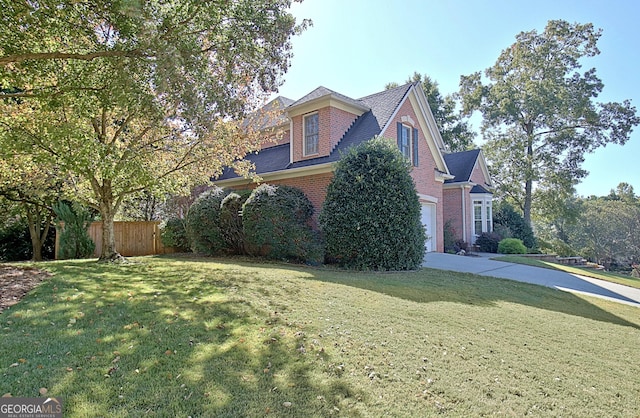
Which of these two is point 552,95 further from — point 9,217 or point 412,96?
point 9,217

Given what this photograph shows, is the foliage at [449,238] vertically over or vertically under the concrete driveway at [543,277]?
over

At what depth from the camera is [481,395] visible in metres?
3.25

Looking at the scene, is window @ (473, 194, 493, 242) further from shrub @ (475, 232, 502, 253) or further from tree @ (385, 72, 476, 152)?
tree @ (385, 72, 476, 152)

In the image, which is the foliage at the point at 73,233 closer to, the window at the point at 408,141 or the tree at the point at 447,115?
the window at the point at 408,141

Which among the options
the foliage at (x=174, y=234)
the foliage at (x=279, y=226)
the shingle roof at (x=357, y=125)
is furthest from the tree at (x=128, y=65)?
the foliage at (x=174, y=234)

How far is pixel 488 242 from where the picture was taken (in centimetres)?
1953

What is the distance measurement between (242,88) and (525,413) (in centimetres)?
857

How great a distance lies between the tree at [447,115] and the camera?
97.5 feet

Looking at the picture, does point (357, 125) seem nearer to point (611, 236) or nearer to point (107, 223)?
point (107, 223)

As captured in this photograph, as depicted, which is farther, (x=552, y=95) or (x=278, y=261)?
(x=552, y=95)

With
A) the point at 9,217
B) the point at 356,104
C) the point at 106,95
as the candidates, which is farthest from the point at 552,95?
the point at 9,217

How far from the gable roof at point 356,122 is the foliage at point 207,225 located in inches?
106

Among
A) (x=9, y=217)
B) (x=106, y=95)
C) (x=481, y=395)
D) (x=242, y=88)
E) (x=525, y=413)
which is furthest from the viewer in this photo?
(x=9, y=217)

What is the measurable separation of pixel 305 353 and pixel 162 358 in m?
1.49
